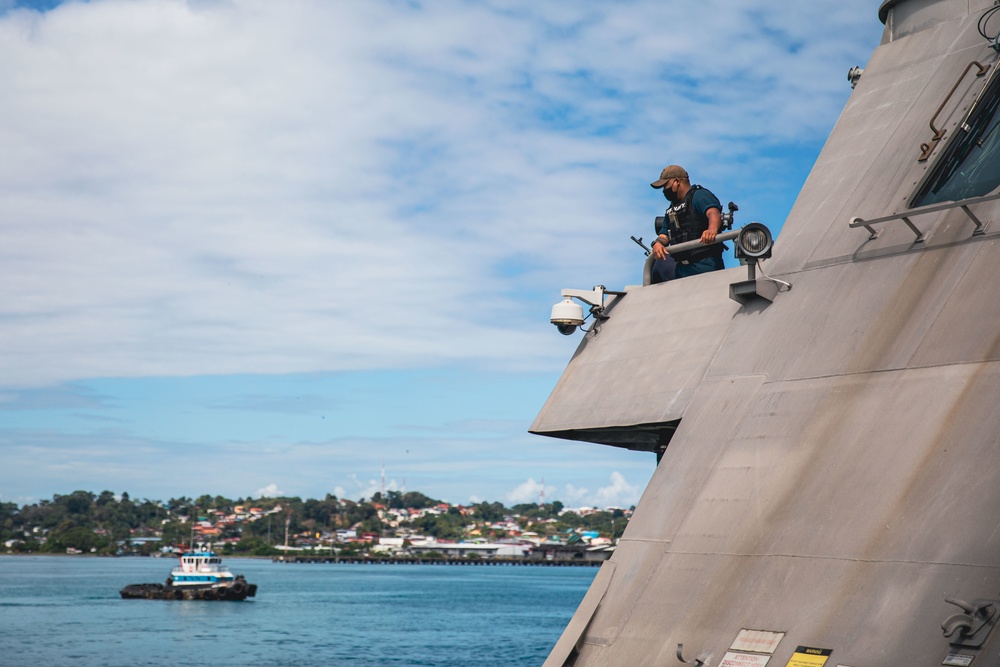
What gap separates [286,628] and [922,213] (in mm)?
71306

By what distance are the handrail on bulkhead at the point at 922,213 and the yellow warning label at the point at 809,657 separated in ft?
8.01

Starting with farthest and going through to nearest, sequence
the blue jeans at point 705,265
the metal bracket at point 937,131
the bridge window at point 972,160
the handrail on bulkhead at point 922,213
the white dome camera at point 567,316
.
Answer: the blue jeans at point 705,265 < the white dome camera at point 567,316 < the metal bracket at point 937,131 < the bridge window at point 972,160 < the handrail on bulkhead at point 922,213

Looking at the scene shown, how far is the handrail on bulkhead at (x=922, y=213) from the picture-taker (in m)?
6.02

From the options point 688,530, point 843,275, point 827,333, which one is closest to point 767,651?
point 688,530

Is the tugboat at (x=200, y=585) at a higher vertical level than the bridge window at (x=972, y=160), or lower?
lower

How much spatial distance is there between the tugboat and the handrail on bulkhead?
89.5m

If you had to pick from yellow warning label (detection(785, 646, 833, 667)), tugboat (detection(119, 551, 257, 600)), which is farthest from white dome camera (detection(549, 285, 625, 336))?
tugboat (detection(119, 551, 257, 600))

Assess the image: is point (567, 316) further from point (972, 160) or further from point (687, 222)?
point (972, 160)

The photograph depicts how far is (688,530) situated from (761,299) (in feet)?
5.51

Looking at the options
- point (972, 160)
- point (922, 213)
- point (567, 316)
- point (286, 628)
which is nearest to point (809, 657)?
point (922, 213)

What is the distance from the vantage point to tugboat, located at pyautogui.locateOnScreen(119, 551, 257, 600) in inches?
3600

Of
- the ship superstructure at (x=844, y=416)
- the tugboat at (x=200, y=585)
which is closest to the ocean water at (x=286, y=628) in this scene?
the tugboat at (x=200, y=585)

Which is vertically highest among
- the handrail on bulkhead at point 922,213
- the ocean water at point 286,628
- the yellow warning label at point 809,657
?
the handrail on bulkhead at point 922,213

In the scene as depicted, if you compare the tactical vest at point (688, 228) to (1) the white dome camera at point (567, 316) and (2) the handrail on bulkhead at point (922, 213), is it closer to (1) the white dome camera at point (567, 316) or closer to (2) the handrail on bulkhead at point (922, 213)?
(1) the white dome camera at point (567, 316)
